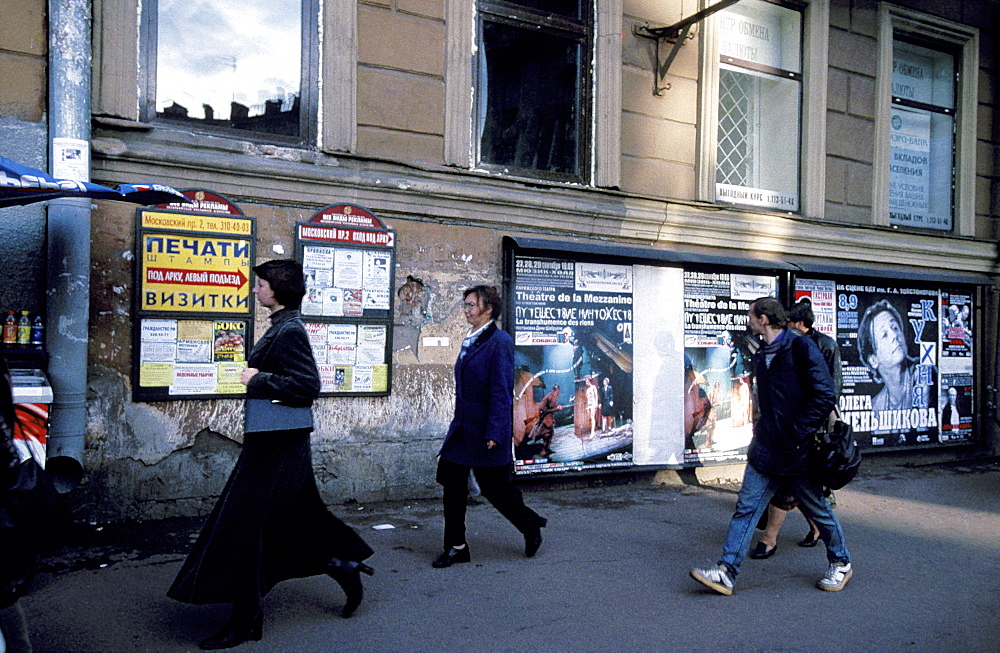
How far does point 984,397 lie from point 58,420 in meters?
11.0

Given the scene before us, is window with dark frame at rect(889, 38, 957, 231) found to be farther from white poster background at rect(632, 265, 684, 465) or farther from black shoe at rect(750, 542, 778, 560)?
black shoe at rect(750, 542, 778, 560)

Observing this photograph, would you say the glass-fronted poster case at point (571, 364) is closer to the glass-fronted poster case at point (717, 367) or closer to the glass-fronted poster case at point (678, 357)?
the glass-fronted poster case at point (678, 357)

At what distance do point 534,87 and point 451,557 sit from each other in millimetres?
4932

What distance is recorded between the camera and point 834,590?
5125 mm

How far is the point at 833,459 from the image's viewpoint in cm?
500

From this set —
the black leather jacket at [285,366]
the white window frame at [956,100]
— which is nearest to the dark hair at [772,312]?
the black leather jacket at [285,366]

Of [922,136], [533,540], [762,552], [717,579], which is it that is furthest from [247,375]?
[922,136]

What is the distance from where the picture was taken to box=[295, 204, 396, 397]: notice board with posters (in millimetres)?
6941

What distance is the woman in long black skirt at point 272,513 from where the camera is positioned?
154 inches

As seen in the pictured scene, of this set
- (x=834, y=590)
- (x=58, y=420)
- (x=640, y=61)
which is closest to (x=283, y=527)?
(x=58, y=420)

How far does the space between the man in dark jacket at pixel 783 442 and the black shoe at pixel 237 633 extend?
2.45 meters

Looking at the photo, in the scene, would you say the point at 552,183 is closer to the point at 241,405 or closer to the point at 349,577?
the point at 241,405

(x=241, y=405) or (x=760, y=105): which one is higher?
(x=760, y=105)

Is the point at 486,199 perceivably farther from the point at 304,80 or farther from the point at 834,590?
the point at 834,590
